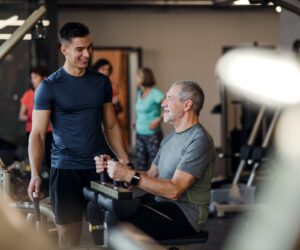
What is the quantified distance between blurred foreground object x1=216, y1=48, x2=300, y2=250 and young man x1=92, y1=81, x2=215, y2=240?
4.18ft

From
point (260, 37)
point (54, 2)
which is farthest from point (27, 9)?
point (260, 37)

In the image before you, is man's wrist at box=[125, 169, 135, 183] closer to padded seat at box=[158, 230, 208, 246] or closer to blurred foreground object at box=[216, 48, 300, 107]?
padded seat at box=[158, 230, 208, 246]

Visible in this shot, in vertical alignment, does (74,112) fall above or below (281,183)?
above

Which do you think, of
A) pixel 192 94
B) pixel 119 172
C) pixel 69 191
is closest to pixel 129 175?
pixel 119 172

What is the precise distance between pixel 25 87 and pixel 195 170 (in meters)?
5.99

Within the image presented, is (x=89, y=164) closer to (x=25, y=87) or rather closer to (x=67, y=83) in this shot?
(x=67, y=83)

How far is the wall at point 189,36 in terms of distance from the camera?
11.9m

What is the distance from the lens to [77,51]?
3.34m

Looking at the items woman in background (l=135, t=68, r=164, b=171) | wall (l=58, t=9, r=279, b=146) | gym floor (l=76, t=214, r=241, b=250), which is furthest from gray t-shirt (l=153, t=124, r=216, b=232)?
wall (l=58, t=9, r=279, b=146)

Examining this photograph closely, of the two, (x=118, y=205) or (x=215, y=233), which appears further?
(x=215, y=233)

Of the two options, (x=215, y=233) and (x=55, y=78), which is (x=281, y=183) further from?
(x=55, y=78)

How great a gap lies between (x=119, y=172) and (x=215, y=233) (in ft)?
9.99

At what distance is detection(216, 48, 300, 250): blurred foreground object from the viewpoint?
4.88m

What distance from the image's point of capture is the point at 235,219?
6273 mm
